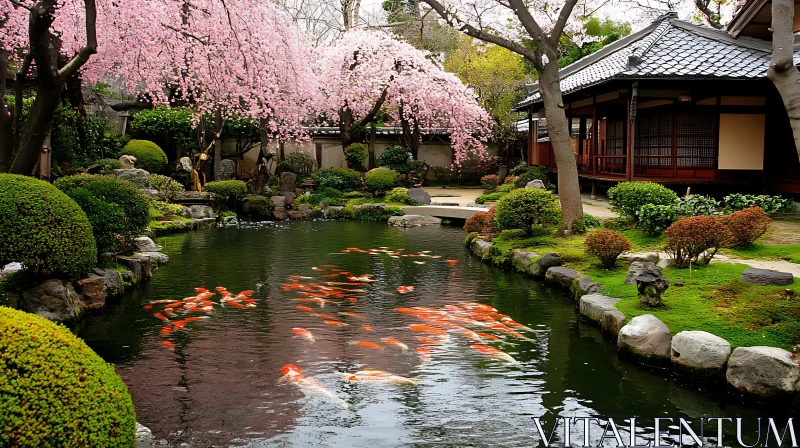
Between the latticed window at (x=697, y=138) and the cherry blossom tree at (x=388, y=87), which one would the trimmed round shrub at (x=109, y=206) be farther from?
the cherry blossom tree at (x=388, y=87)

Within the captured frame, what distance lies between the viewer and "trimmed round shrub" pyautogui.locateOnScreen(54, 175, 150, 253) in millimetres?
10367

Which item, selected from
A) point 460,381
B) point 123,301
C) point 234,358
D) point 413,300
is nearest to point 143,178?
point 123,301

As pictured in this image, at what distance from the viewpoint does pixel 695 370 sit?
7.00 m

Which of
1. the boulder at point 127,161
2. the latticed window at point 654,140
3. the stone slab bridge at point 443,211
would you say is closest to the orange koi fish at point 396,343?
the latticed window at point 654,140

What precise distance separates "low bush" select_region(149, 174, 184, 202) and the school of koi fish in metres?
10.6

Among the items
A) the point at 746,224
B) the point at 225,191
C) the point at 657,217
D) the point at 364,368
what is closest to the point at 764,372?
the point at 364,368

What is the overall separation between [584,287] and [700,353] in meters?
3.47

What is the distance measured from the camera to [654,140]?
19.6 m

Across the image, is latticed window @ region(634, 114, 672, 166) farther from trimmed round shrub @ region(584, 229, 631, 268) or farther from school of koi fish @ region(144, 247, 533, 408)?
school of koi fish @ region(144, 247, 533, 408)

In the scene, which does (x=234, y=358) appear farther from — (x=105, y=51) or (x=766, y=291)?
(x=105, y=51)

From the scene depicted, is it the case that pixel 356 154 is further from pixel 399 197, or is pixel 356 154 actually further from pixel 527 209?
pixel 527 209

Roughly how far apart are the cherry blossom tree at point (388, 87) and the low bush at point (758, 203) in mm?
14255

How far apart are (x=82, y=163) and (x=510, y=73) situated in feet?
57.5

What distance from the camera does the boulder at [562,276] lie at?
11247 mm
